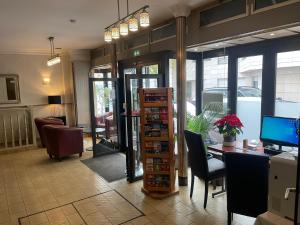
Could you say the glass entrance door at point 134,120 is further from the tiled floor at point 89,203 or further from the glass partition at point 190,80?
the glass partition at point 190,80

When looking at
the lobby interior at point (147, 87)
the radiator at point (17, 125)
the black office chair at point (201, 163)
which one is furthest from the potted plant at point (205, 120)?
the radiator at point (17, 125)

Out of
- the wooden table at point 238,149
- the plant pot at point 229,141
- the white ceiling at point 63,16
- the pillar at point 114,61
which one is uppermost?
the white ceiling at point 63,16

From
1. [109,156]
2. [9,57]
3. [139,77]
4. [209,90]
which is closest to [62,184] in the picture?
[109,156]

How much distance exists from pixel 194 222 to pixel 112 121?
367 centimetres

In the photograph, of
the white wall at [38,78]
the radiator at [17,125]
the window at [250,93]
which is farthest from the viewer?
Result: the white wall at [38,78]

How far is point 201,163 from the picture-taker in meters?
3.07

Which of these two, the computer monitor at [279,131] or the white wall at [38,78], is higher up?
the white wall at [38,78]

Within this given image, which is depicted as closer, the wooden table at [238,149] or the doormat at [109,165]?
the wooden table at [238,149]

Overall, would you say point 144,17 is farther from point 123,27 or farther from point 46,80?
point 46,80

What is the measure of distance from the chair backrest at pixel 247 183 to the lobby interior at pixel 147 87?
0.56 ft

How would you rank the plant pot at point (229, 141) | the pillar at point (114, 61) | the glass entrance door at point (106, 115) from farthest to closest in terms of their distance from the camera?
the pillar at point (114, 61) → the glass entrance door at point (106, 115) → the plant pot at point (229, 141)

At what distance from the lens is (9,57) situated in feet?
22.3

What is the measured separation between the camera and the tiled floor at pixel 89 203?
9.34 feet

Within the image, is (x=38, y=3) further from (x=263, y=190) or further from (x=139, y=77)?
(x=263, y=190)
